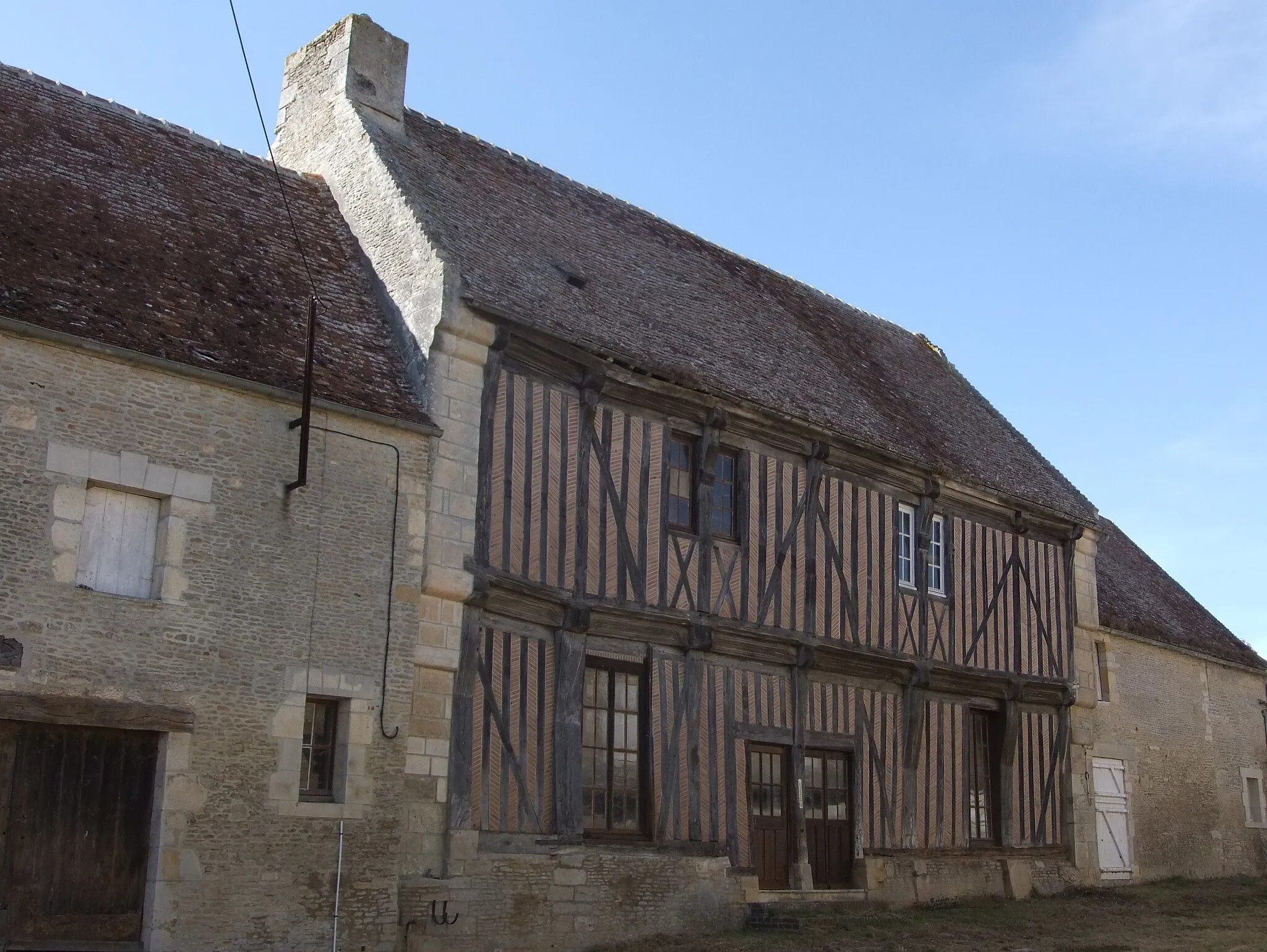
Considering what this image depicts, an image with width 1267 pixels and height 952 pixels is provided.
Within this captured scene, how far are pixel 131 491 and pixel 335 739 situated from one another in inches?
86.7

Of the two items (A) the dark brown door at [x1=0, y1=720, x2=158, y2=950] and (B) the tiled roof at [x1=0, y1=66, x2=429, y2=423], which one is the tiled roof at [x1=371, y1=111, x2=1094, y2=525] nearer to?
(B) the tiled roof at [x1=0, y1=66, x2=429, y2=423]

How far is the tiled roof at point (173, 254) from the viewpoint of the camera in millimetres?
9797

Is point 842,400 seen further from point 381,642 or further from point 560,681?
point 381,642

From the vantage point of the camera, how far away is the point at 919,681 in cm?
1480

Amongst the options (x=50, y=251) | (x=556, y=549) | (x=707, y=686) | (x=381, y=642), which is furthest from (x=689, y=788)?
(x=50, y=251)

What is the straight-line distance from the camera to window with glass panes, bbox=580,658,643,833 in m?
11.8

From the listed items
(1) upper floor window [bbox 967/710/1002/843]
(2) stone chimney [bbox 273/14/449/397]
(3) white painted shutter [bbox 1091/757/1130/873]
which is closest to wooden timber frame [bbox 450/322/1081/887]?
(1) upper floor window [bbox 967/710/1002/843]

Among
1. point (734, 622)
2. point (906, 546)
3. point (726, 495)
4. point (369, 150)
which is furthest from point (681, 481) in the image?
point (369, 150)

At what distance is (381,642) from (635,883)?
10.0 feet

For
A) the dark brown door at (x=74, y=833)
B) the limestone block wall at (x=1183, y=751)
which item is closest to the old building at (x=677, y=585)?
the limestone block wall at (x=1183, y=751)

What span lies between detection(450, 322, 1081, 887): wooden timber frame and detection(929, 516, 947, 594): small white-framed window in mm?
88

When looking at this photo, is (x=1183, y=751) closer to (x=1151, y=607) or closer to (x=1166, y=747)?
(x=1166, y=747)

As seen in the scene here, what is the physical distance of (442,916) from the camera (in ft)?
34.0

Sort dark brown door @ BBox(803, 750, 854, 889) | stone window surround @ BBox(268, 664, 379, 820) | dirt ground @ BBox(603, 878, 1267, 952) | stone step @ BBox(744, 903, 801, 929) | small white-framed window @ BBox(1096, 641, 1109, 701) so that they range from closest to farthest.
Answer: stone window surround @ BBox(268, 664, 379, 820)
dirt ground @ BBox(603, 878, 1267, 952)
stone step @ BBox(744, 903, 801, 929)
dark brown door @ BBox(803, 750, 854, 889)
small white-framed window @ BBox(1096, 641, 1109, 701)
